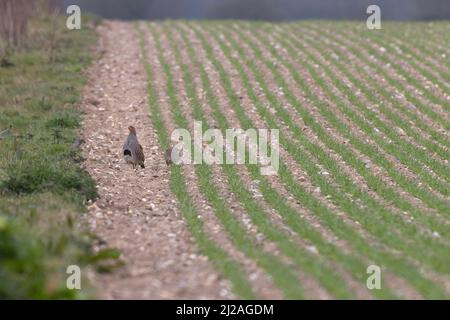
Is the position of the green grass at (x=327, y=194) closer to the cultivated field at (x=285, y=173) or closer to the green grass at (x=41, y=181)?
the cultivated field at (x=285, y=173)

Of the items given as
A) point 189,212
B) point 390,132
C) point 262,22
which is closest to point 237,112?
point 390,132

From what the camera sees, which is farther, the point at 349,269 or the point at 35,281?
the point at 349,269

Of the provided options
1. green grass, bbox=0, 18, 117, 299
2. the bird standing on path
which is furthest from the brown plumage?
green grass, bbox=0, 18, 117, 299

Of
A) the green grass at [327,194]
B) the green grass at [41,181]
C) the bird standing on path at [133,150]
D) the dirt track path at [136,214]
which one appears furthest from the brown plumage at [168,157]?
the green grass at [41,181]

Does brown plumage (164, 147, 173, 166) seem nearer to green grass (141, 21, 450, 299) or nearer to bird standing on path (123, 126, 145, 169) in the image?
green grass (141, 21, 450, 299)

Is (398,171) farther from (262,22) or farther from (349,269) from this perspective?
(262,22)

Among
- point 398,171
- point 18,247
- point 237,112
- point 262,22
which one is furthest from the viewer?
point 262,22
